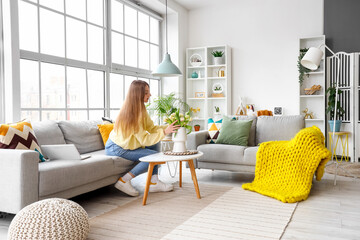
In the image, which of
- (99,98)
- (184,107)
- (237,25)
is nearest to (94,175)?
(99,98)

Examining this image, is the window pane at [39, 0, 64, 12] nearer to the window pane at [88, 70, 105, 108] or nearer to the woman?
the window pane at [88, 70, 105, 108]

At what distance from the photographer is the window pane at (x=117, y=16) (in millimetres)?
5246

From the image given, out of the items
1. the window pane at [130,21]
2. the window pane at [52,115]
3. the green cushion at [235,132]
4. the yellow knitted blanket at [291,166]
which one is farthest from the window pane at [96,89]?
the yellow knitted blanket at [291,166]

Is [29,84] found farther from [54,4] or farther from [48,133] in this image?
[54,4]

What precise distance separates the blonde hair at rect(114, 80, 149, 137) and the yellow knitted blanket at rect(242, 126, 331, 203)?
135 centimetres

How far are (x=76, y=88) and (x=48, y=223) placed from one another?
2.71 meters

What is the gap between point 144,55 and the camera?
6.10 metres

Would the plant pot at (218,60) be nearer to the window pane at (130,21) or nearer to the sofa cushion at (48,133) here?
the window pane at (130,21)

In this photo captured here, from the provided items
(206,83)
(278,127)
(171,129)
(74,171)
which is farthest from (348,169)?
(74,171)

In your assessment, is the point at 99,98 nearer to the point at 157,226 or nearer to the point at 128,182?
the point at 128,182

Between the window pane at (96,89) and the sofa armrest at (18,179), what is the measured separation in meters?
2.34

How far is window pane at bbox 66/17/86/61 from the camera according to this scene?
171 inches

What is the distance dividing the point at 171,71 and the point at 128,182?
2.18 meters

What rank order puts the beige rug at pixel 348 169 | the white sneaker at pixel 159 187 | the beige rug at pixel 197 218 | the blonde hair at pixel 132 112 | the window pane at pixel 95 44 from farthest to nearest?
the window pane at pixel 95 44 < the beige rug at pixel 348 169 < the white sneaker at pixel 159 187 < the blonde hair at pixel 132 112 < the beige rug at pixel 197 218
